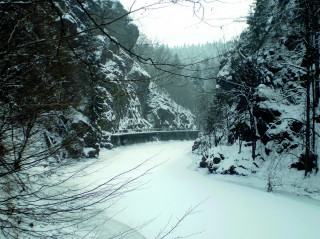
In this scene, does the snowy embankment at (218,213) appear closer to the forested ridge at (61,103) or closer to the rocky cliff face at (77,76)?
the forested ridge at (61,103)

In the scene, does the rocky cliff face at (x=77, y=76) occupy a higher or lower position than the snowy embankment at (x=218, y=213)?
higher

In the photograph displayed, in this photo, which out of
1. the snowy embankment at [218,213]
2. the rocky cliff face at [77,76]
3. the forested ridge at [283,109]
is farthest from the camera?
the forested ridge at [283,109]

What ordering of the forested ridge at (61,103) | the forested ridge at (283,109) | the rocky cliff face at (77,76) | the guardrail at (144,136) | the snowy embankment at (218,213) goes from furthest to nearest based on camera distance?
the guardrail at (144,136) < the forested ridge at (283,109) < the snowy embankment at (218,213) < the rocky cliff face at (77,76) < the forested ridge at (61,103)

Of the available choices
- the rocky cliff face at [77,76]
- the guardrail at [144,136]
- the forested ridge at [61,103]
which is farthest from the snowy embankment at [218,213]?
the guardrail at [144,136]

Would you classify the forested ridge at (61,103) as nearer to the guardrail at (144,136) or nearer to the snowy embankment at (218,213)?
the snowy embankment at (218,213)

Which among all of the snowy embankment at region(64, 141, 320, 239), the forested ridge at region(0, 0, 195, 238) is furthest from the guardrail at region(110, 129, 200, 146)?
the snowy embankment at region(64, 141, 320, 239)

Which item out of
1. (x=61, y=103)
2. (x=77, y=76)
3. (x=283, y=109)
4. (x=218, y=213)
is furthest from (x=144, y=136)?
(x=61, y=103)

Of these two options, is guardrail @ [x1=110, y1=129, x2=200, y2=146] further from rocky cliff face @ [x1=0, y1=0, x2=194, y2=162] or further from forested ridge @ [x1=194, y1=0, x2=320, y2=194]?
forested ridge @ [x1=194, y1=0, x2=320, y2=194]

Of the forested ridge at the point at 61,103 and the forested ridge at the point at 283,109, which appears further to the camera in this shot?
the forested ridge at the point at 283,109

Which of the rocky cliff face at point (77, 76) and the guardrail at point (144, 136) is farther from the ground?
the rocky cliff face at point (77, 76)

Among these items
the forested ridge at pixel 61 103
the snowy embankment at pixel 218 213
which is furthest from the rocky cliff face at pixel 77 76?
the snowy embankment at pixel 218 213

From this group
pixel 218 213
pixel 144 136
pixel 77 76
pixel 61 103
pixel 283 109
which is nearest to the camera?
pixel 61 103

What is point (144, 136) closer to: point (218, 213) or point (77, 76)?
point (218, 213)

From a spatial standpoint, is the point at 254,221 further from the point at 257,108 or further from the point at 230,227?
the point at 257,108
